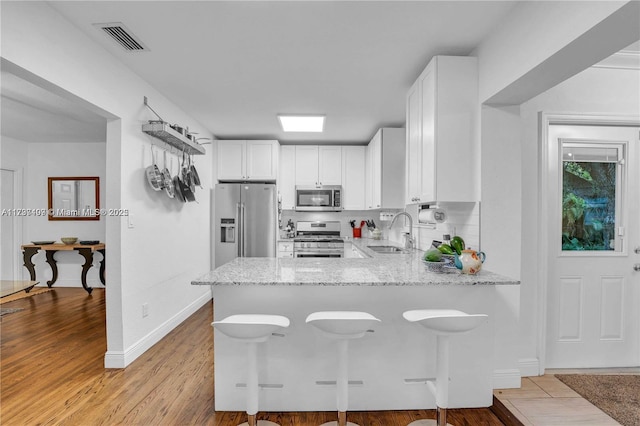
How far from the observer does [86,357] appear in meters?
2.93

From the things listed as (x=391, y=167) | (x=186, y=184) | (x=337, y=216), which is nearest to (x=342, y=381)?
(x=186, y=184)

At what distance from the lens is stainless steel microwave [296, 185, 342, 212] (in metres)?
5.27

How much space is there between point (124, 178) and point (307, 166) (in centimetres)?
300

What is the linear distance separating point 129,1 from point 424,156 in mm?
2187

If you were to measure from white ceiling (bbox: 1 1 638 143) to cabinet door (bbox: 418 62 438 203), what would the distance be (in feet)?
0.63

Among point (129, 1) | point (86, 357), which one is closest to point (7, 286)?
point (86, 357)

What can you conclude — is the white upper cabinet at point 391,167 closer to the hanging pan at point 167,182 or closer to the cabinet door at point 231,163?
the cabinet door at point 231,163

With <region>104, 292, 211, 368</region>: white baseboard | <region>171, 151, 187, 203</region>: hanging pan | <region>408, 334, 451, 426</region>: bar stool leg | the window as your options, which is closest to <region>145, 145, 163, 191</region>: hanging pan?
<region>171, 151, 187, 203</region>: hanging pan

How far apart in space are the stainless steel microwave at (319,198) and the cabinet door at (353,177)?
0.16 m

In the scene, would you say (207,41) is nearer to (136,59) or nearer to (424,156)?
(136,59)

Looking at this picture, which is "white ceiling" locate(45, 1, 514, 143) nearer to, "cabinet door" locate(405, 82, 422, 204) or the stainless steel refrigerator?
"cabinet door" locate(405, 82, 422, 204)

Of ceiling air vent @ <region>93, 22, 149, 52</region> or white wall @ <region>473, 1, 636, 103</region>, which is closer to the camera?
white wall @ <region>473, 1, 636, 103</region>

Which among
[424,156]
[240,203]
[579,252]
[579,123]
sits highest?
[579,123]

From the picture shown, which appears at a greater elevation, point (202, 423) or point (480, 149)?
point (480, 149)
